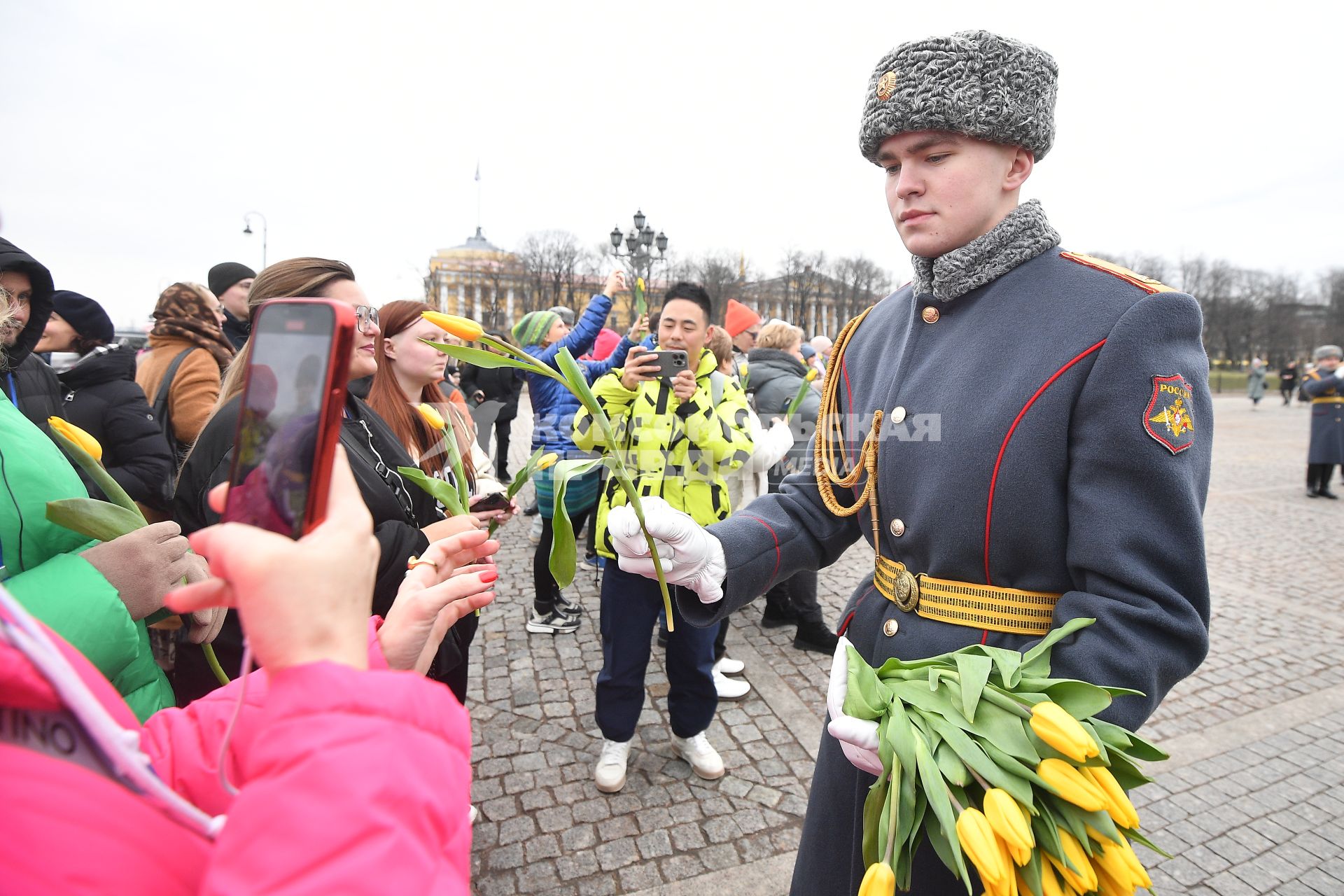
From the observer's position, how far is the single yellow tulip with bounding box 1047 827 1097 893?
1101mm

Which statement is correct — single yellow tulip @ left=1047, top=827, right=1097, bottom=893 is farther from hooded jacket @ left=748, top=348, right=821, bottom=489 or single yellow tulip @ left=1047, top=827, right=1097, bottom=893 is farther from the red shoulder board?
hooded jacket @ left=748, top=348, right=821, bottom=489

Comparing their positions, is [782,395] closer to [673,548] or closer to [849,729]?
[673,548]

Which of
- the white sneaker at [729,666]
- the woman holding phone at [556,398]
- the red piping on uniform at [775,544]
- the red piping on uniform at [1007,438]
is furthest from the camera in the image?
the woman holding phone at [556,398]

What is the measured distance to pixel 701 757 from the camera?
349cm

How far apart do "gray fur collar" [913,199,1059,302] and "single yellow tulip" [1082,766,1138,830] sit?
1066 mm

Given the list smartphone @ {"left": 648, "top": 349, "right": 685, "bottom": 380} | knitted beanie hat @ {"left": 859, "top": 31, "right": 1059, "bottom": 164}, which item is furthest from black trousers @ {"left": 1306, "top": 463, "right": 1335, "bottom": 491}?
knitted beanie hat @ {"left": 859, "top": 31, "right": 1059, "bottom": 164}

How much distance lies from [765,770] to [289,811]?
331 cm

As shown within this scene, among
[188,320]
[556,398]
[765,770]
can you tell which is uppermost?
[188,320]

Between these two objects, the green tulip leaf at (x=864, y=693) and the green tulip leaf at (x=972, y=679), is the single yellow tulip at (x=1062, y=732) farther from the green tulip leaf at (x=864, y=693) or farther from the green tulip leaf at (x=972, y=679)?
the green tulip leaf at (x=864, y=693)

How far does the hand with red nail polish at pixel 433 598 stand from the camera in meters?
1.29

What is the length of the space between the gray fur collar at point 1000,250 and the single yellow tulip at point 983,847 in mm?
1153

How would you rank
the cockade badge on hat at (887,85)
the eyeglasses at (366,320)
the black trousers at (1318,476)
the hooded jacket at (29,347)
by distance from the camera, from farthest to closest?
the black trousers at (1318,476) → the hooded jacket at (29,347) → the eyeglasses at (366,320) → the cockade badge on hat at (887,85)

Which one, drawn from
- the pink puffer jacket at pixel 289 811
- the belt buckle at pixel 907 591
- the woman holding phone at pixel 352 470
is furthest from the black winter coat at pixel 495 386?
the pink puffer jacket at pixel 289 811

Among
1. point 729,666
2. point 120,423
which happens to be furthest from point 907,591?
point 120,423
